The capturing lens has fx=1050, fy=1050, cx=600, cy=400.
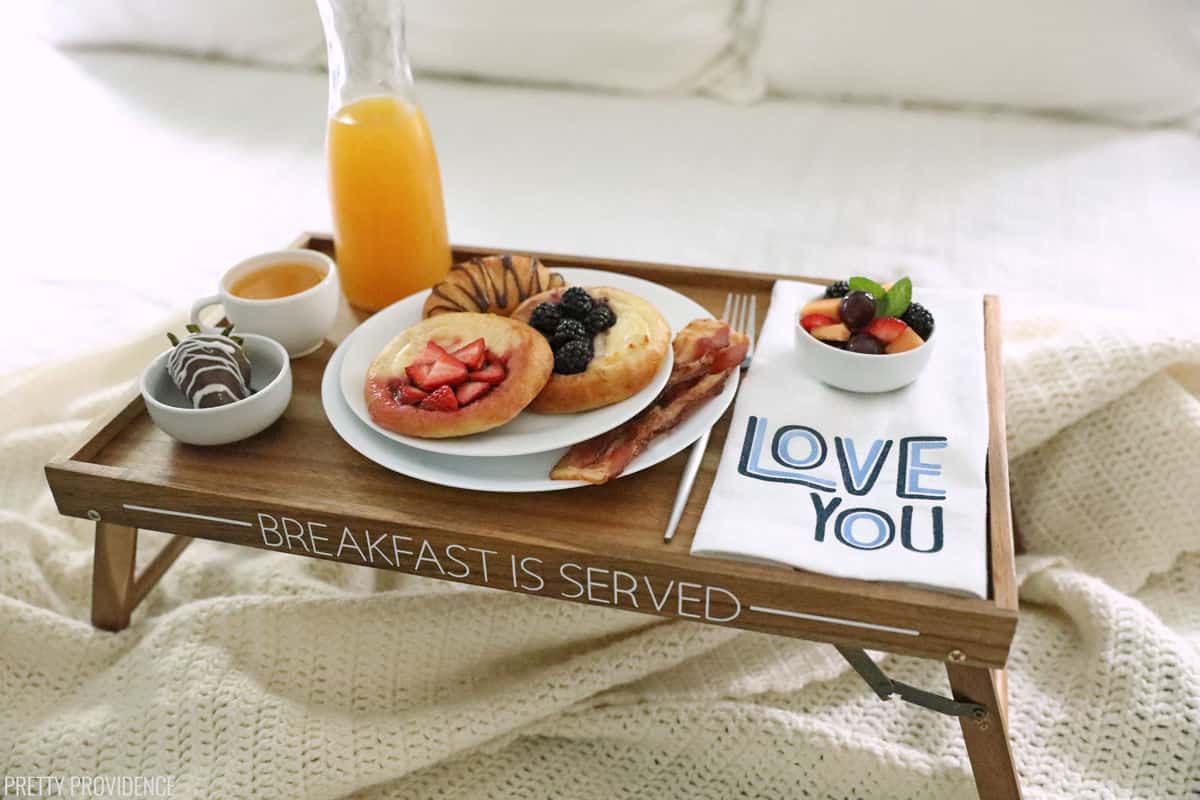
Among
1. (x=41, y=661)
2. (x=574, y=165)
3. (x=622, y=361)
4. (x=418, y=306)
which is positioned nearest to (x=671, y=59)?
(x=574, y=165)

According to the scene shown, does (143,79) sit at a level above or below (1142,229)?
below

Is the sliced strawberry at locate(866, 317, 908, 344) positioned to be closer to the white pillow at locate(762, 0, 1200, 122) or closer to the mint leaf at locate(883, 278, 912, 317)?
the mint leaf at locate(883, 278, 912, 317)

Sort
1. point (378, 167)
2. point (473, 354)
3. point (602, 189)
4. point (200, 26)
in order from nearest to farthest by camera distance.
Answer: point (473, 354) → point (378, 167) → point (602, 189) → point (200, 26)

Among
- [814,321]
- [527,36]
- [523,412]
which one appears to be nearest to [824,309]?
[814,321]

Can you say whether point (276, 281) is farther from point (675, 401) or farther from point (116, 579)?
point (675, 401)

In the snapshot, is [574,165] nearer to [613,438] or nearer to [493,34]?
[493,34]

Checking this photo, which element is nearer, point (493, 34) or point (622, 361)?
point (622, 361)
